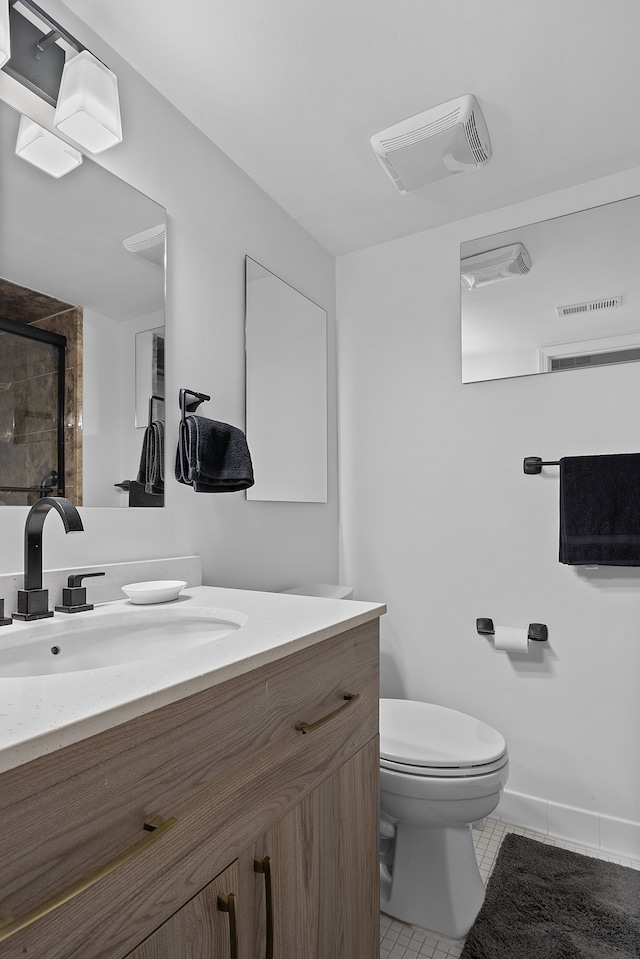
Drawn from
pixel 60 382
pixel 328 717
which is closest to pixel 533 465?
pixel 328 717

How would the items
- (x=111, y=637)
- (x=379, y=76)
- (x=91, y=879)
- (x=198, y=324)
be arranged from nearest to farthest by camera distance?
(x=91, y=879) → (x=111, y=637) → (x=379, y=76) → (x=198, y=324)

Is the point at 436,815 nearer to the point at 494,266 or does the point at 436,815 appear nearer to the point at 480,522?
the point at 480,522

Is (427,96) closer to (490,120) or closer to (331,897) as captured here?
(490,120)

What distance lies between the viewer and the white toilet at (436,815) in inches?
56.2

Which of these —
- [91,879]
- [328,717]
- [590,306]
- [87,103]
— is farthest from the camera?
[590,306]

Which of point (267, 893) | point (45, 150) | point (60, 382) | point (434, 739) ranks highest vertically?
point (45, 150)

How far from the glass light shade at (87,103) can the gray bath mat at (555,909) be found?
2.13m

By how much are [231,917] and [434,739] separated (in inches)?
38.3

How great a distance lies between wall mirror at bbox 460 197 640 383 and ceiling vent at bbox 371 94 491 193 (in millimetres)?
431

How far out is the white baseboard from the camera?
1.82 metres

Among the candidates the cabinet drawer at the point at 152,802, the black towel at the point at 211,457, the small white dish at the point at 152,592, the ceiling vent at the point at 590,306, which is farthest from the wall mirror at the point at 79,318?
the ceiling vent at the point at 590,306

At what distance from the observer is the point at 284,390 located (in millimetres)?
2088

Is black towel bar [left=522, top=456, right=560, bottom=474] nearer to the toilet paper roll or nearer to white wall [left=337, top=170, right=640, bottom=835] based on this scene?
white wall [left=337, top=170, right=640, bottom=835]

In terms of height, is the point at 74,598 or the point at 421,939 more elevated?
the point at 74,598
